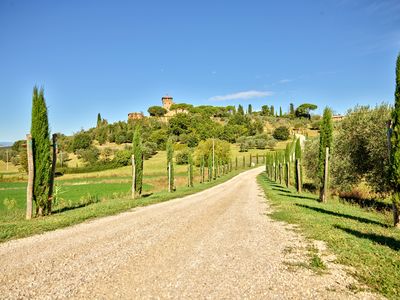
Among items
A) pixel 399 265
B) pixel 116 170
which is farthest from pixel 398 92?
pixel 116 170

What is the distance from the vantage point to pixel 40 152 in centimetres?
1437

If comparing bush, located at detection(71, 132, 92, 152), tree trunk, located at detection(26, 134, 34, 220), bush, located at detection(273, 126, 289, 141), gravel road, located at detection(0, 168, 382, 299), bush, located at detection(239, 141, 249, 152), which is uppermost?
bush, located at detection(273, 126, 289, 141)

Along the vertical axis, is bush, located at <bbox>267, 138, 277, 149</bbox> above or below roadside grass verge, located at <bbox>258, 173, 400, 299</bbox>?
above

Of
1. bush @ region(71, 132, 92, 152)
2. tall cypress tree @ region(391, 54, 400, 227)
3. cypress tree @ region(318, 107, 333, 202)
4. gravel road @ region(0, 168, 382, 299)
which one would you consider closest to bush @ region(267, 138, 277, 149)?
bush @ region(71, 132, 92, 152)

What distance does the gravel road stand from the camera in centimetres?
492

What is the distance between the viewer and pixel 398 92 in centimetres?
1134

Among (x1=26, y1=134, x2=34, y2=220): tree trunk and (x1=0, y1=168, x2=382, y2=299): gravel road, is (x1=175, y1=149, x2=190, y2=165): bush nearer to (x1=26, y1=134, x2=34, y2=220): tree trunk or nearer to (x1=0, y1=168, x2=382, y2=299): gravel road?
(x1=26, y1=134, x2=34, y2=220): tree trunk

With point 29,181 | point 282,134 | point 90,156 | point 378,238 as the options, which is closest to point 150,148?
point 90,156

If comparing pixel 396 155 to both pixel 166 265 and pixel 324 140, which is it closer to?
pixel 166 265

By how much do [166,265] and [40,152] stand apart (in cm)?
1099

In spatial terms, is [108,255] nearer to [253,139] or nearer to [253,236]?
[253,236]

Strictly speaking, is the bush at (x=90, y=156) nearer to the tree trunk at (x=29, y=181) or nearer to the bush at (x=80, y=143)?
the bush at (x=80, y=143)

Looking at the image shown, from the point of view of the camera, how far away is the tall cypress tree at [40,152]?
46.2 ft

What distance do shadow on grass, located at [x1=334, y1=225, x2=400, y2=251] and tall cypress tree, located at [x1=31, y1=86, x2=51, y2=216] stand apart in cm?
1300
